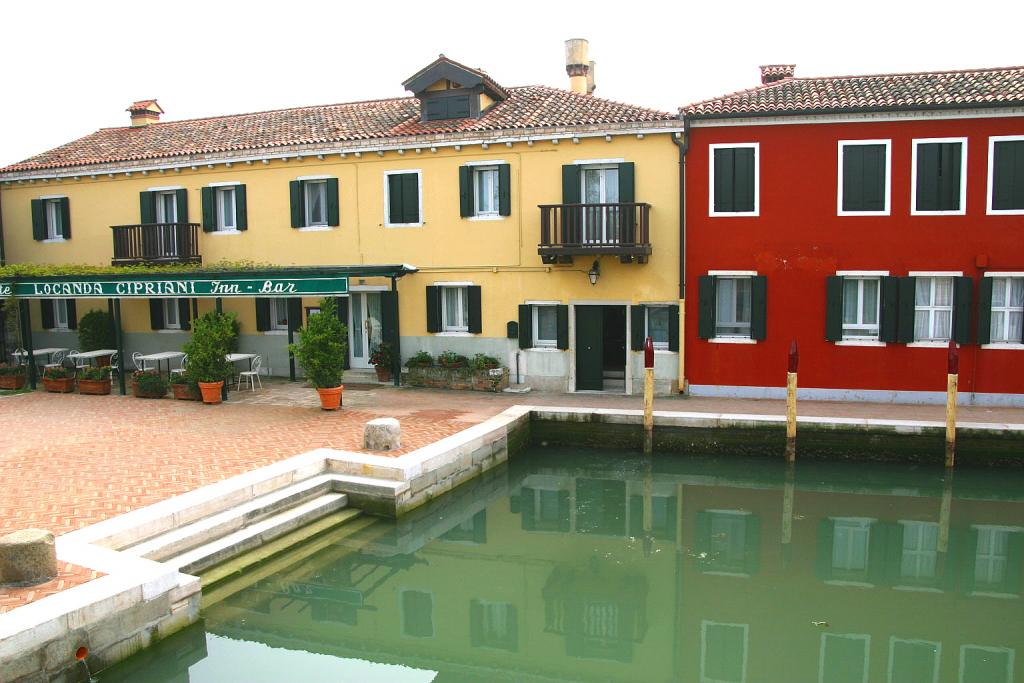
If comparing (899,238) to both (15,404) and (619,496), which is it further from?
(15,404)

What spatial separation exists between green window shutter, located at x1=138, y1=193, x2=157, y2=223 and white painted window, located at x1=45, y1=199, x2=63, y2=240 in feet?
9.27

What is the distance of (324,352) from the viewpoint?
49.1 feet

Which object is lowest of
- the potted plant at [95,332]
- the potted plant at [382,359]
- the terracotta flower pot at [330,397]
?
the terracotta flower pot at [330,397]

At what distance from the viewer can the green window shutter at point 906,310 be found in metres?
15.3

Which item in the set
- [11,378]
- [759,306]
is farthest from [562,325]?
[11,378]

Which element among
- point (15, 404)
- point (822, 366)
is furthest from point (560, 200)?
point (15, 404)

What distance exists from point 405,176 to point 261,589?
11152 millimetres

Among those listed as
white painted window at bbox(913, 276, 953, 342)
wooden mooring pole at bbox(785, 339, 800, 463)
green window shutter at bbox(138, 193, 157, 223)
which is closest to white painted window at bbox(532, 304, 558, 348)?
Answer: wooden mooring pole at bbox(785, 339, 800, 463)

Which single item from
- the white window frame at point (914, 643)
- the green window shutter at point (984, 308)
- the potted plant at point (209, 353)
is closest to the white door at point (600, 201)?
the green window shutter at point (984, 308)

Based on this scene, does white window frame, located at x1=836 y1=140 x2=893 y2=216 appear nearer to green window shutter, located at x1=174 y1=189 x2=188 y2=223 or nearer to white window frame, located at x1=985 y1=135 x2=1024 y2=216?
white window frame, located at x1=985 y1=135 x2=1024 y2=216

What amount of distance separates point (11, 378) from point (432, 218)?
10380 mm

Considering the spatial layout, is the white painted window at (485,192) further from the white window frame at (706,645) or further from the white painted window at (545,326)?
the white window frame at (706,645)

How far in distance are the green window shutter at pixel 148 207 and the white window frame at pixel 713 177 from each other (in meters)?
13.6

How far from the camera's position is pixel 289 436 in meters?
13.0
